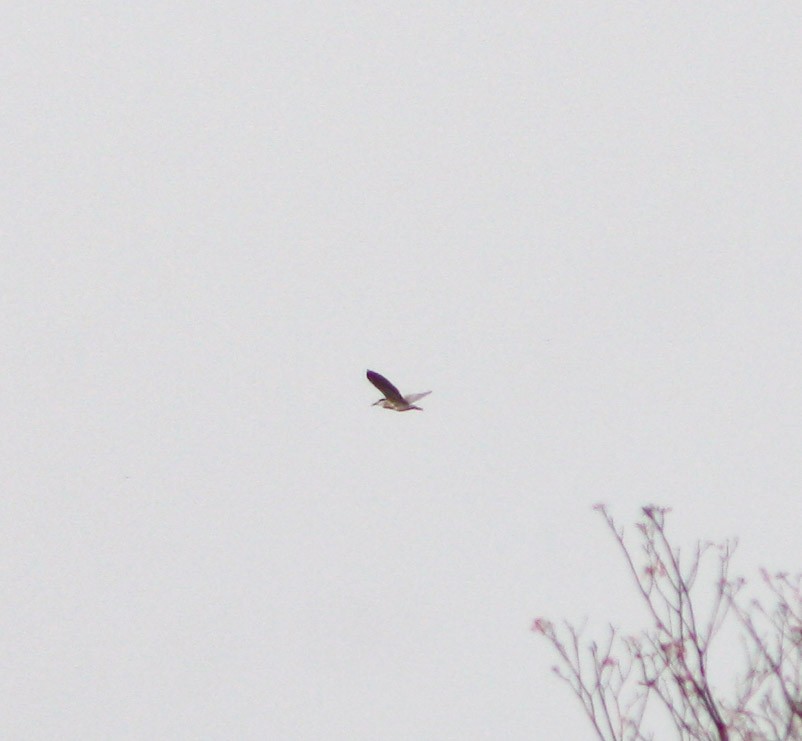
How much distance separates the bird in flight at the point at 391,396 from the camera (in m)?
7.67

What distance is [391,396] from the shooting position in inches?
318

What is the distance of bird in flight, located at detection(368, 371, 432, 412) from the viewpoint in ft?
25.2

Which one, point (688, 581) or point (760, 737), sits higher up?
point (688, 581)

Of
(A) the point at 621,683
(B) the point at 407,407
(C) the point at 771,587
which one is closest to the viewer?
(C) the point at 771,587

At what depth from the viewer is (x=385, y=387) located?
784 centimetres

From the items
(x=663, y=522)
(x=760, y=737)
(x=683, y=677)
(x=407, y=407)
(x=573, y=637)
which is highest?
(x=407, y=407)

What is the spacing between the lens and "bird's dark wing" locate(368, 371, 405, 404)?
7.64 m

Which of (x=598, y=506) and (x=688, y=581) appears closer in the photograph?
(x=688, y=581)

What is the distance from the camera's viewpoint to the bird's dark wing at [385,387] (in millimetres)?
7637

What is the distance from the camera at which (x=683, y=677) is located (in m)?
7.01

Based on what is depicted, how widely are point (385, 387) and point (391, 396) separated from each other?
0.26 metres

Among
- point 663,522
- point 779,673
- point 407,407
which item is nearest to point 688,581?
point 663,522

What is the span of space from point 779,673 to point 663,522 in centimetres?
140

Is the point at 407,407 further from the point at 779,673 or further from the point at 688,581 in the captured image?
the point at 779,673
